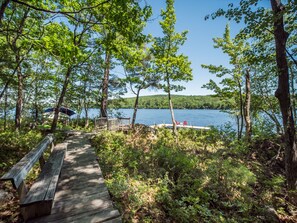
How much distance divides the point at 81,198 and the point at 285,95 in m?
6.22

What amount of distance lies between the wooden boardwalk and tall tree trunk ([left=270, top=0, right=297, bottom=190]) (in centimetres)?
575

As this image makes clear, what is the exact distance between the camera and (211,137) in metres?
11.6

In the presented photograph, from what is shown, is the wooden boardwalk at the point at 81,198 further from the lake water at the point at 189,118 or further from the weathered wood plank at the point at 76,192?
the lake water at the point at 189,118

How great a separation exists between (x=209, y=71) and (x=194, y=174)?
9.33m

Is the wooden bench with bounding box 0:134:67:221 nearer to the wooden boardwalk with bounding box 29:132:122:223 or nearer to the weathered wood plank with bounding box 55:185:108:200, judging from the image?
the wooden boardwalk with bounding box 29:132:122:223

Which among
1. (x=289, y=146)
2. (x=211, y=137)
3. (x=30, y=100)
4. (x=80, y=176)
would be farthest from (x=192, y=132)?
(x=30, y=100)

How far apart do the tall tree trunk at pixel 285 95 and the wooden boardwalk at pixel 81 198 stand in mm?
5749

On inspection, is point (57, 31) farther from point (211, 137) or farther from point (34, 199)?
point (211, 137)

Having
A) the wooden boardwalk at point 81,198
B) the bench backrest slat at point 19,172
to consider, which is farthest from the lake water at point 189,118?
the bench backrest slat at point 19,172

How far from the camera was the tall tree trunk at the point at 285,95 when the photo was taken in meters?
4.83

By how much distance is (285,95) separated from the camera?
4918 mm

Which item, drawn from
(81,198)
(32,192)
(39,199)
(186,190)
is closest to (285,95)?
(186,190)

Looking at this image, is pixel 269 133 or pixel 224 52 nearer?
pixel 269 133

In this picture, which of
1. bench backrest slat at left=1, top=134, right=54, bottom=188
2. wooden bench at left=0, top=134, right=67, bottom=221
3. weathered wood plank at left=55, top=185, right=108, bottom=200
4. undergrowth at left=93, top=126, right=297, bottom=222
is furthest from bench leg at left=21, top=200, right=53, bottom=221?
undergrowth at left=93, top=126, right=297, bottom=222
